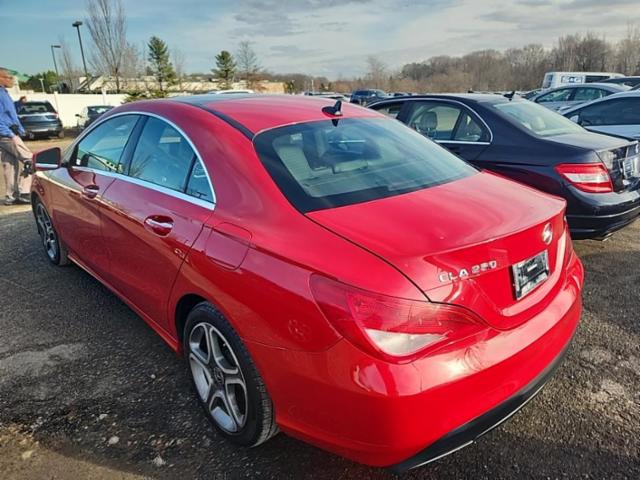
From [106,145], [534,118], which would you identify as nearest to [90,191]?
[106,145]

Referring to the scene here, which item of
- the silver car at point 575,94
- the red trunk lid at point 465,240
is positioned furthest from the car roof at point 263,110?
the silver car at point 575,94

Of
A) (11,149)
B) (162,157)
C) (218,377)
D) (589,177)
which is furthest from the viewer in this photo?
(11,149)

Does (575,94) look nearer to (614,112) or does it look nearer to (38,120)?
(614,112)

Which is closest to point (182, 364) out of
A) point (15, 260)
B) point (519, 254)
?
point (519, 254)

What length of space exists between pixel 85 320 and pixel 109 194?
3.63 feet

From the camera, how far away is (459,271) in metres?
1.61

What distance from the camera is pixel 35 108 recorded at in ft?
65.5

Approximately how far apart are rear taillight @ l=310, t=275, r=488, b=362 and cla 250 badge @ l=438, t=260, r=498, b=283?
93 millimetres

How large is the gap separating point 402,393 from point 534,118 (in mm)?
4060

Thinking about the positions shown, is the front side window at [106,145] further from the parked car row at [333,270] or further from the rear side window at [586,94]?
the rear side window at [586,94]

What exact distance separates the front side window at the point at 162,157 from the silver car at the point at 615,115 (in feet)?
20.8

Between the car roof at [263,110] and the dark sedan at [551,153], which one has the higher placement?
the car roof at [263,110]

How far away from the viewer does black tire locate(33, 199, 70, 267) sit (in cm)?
431

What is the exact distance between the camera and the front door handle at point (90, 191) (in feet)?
10.3
